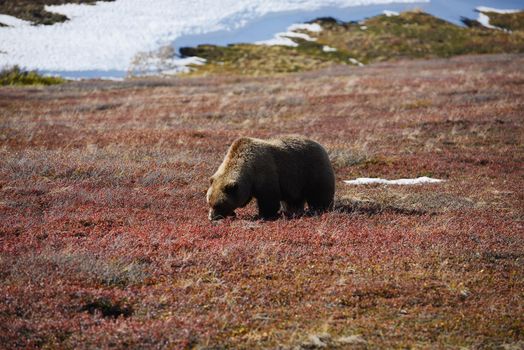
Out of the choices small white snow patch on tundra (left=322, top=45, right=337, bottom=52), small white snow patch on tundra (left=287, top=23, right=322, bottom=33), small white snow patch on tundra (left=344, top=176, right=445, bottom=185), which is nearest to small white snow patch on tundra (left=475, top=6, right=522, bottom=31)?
small white snow patch on tundra (left=287, top=23, right=322, bottom=33)

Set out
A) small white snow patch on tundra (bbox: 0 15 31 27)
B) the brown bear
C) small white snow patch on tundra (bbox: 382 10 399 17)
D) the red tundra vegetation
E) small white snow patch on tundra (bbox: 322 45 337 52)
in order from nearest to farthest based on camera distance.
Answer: the red tundra vegetation < the brown bear < small white snow patch on tundra (bbox: 0 15 31 27) < small white snow patch on tundra (bbox: 322 45 337 52) < small white snow patch on tundra (bbox: 382 10 399 17)

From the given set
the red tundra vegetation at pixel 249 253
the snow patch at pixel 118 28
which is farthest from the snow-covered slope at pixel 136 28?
the red tundra vegetation at pixel 249 253

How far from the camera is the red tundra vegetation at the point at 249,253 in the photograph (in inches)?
246

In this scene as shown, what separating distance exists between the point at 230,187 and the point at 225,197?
23cm

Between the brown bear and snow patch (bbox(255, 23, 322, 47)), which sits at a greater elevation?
snow patch (bbox(255, 23, 322, 47))

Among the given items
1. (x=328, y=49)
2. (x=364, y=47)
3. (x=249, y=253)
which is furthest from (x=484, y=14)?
(x=249, y=253)

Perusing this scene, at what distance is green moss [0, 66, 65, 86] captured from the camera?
51625 mm

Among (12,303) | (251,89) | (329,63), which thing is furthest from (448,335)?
(329,63)

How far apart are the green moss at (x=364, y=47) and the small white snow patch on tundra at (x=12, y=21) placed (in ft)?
85.9

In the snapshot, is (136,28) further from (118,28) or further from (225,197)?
(225,197)

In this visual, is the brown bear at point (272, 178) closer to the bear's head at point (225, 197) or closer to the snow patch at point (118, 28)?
the bear's head at point (225, 197)

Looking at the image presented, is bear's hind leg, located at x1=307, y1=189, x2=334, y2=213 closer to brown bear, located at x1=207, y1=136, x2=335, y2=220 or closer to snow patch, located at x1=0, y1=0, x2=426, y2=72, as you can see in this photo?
brown bear, located at x1=207, y1=136, x2=335, y2=220

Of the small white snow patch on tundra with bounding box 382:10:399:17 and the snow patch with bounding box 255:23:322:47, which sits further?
the small white snow patch on tundra with bounding box 382:10:399:17

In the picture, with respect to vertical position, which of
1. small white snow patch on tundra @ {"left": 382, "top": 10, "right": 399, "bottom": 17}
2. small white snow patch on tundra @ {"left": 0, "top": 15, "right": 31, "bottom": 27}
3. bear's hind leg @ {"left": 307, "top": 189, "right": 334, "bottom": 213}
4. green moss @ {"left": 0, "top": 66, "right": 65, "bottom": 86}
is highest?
small white snow patch on tundra @ {"left": 382, "top": 10, "right": 399, "bottom": 17}
